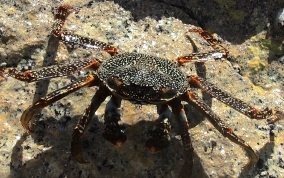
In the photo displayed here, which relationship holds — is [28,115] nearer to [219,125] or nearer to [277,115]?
[219,125]

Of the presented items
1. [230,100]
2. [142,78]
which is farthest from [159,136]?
[230,100]

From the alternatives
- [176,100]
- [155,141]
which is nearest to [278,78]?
[176,100]

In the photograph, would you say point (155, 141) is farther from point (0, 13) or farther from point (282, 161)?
point (0, 13)

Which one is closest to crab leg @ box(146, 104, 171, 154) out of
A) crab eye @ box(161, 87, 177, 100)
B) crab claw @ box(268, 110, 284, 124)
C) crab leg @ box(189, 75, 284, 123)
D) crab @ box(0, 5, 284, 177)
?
crab @ box(0, 5, 284, 177)

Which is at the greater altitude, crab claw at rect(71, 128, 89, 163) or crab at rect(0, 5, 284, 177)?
crab at rect(0, 5, 284, 177)

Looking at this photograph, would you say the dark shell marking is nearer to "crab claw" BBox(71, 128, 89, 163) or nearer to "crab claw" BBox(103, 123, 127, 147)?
"crab claw" BBox(103, 123, 127, 147)

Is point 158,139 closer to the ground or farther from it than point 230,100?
closer to the ground

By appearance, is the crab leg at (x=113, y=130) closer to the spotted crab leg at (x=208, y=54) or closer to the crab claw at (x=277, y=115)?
the spotted crab leg at (x=208, y=54)
